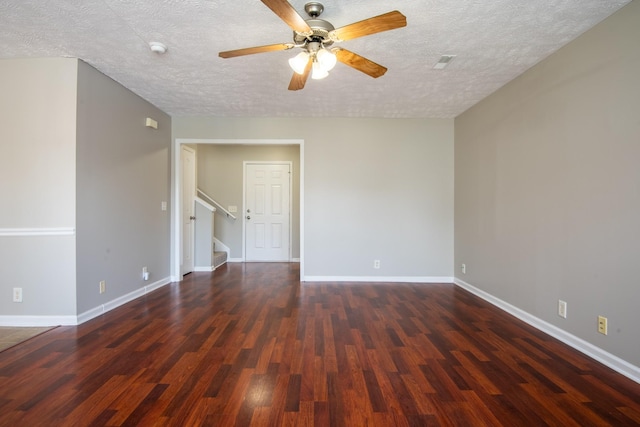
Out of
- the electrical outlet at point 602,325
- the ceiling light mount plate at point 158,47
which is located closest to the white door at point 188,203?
the ceiling light mount plate at point 158,47

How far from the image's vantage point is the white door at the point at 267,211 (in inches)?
248

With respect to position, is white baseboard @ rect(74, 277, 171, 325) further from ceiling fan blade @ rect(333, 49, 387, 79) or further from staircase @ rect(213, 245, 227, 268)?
ceiling fan blade @ rect(333, 49, 387, 79)

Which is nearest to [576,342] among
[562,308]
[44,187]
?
[562,308]

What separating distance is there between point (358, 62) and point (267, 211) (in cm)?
452

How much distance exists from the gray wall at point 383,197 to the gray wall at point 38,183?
2.78 metres

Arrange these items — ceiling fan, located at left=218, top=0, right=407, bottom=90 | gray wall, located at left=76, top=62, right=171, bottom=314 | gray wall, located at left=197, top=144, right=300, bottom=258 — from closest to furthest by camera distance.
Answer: ceiling fan, located at left=218, top=0, right=407, bottom=90
gray wall, located at left=76, top=62, right=171, bottom=314
gray wall, located at left=197, top=144, right=300, bottom=258

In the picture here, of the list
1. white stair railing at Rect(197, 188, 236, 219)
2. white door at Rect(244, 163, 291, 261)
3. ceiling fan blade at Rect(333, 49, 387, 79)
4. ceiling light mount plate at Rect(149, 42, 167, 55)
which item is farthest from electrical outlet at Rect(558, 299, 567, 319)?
white stair railing at Rect(197, 188, 236, 219)

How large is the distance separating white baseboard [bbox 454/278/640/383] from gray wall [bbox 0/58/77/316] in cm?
428

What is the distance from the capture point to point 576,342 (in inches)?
92.5

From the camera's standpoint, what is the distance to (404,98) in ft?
12.1

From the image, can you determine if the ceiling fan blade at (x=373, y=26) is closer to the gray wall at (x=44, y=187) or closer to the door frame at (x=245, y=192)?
the gray wall at (x=44, y=187)

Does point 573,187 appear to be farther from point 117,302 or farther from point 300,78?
point 117,302

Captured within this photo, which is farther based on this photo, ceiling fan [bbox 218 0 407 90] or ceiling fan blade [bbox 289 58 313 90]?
A: ceiling fan blade [bbox 289 58 313 90]

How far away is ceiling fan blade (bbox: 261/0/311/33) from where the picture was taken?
1.54m
